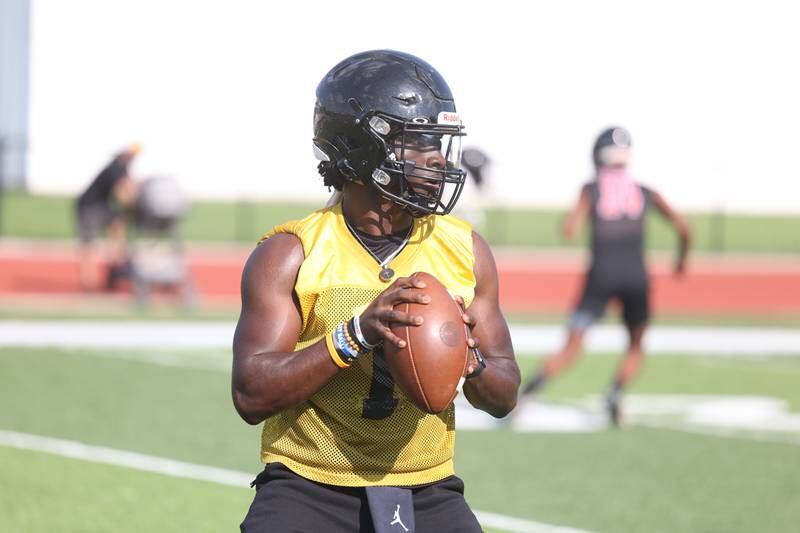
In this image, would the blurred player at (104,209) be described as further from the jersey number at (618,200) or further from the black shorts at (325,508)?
the black shorts at (325,508)

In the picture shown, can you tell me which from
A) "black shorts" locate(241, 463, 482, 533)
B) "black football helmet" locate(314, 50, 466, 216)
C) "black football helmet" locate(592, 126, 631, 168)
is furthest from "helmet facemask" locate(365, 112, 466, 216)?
"black football helmet" locate(592, 126, 631, 168)

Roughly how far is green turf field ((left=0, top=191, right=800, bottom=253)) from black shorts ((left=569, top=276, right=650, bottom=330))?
14.1 meters

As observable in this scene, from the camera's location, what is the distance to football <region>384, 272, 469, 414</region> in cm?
393

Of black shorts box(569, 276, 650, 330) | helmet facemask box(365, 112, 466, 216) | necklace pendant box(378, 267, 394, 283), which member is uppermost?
helmet facemask box(365, 112, 466, 216)

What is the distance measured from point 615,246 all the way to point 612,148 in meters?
0.70

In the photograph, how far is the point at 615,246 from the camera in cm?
1010

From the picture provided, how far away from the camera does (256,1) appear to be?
3291 centimetres

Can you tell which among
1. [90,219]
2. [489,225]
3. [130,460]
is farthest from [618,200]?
[489,225]

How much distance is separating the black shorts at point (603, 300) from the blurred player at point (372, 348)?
5776 millimetres

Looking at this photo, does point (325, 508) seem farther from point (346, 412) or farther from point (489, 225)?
point (489, 225)

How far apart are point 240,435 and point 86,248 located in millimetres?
9215

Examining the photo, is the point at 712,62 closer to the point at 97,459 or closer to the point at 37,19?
the point at 37,19

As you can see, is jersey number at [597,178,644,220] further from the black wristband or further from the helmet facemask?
the black wristband

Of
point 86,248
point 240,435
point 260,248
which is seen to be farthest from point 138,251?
point 260,248
